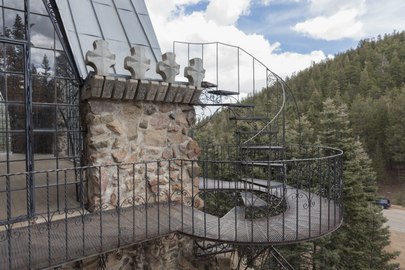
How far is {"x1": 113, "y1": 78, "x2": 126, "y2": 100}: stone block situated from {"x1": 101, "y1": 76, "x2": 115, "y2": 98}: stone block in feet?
0.16

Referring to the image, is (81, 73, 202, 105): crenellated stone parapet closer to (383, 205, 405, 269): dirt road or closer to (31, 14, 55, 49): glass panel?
(31, 14, 55, 49): glass panel

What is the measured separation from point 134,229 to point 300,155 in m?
10.2

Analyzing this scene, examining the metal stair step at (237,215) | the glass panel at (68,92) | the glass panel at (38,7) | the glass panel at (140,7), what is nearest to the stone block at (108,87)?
the glass panel at (68,92)

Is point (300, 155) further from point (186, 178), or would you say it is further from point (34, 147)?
point (34, 147)

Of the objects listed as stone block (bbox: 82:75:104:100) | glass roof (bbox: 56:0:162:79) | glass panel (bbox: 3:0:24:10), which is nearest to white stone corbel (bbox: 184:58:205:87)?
glass roof (bbox: 56:0:162:79)

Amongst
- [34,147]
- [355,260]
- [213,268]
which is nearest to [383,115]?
[355,260]

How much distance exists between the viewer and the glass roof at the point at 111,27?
14.1ft

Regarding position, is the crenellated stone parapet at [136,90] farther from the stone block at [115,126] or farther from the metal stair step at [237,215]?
the metal stair step at [237,215]

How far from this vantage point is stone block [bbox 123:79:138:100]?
393 centimetres

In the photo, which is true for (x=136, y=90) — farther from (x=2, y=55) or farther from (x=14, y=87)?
(x=2, y=55)

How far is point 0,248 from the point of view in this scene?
2996 millimetres

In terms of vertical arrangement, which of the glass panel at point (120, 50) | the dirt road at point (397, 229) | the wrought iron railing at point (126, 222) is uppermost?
the glass panel at point (120, 50)

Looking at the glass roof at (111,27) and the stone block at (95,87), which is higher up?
the glass roof at (111,27)

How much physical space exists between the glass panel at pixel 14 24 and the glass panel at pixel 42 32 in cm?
12
